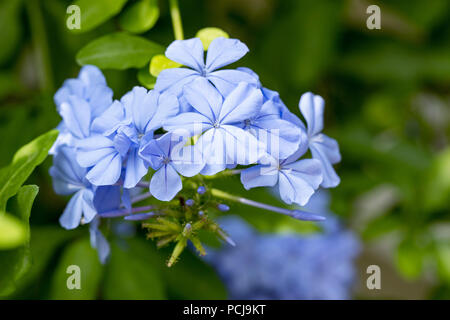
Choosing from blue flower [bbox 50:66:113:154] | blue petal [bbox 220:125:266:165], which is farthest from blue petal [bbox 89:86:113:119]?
blue petal [bbox 220:125:266:165]

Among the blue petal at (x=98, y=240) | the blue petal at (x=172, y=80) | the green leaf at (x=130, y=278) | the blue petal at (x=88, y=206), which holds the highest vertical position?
the blue petal at (x=172, y=80)

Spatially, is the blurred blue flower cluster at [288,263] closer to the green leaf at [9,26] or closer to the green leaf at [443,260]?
the green leaf at [443,260]

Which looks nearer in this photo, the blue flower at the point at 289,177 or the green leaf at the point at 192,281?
the blue flower at the point at 289,177

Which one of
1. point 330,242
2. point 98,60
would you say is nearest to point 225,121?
point 98,60

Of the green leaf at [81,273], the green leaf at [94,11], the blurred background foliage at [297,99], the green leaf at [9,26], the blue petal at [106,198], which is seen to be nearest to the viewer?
the blue petal at [106,198]

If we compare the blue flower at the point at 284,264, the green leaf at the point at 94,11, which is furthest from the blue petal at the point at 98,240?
the blue flower at the point at 284,264
